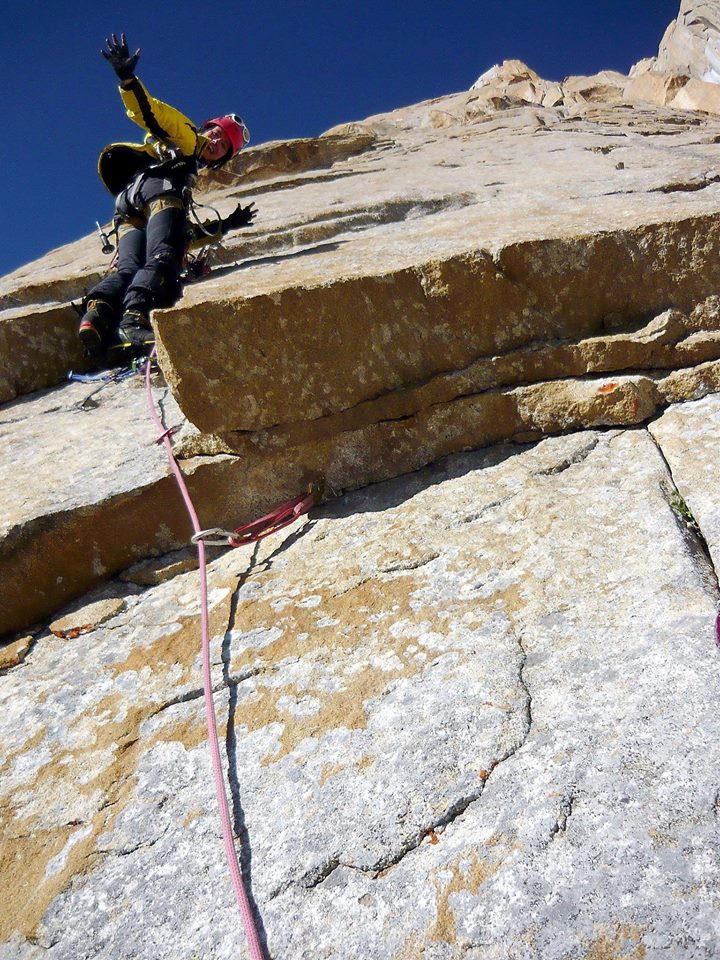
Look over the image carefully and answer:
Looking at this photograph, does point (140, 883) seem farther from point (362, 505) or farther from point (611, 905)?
point (362, 505)

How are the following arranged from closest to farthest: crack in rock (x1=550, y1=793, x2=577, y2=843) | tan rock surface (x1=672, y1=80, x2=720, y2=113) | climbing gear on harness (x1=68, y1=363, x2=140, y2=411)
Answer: crack in rock (x1=550, y1=793, x2=577, y2=843) → climbing gear on harness (x1=68, y1=363, x2=140, y2=411) → tan rock surface (x1=672, y1=80, x2=720, y2=113)

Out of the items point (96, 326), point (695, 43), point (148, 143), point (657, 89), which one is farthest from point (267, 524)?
point (695, 43)

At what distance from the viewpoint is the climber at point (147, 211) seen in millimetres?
3521

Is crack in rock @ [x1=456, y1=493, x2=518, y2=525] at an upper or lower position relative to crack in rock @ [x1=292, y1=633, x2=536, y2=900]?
upper

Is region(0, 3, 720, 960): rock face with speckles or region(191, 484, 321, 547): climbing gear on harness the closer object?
region(0, 3, 720, 960): rock face with speckles

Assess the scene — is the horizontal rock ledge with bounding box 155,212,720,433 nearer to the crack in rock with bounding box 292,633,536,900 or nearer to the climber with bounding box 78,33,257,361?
the crack in rock with bounding box 292,633,536,900

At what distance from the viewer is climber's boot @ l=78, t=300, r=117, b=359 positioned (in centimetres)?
343

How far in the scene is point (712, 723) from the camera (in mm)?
1020

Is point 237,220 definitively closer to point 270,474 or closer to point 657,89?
point 270,474

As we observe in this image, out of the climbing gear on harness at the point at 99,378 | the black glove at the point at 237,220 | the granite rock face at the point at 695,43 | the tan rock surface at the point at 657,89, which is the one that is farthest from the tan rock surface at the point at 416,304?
the granite rock face at the point at 695,43

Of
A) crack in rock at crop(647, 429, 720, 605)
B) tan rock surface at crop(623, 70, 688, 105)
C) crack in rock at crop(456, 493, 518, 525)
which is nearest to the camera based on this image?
crack in rock at crop(647, 429, 720, 605)

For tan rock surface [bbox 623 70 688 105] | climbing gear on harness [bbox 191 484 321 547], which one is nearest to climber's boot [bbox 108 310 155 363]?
climbing gear on harness [bbox 191 484 321 547]

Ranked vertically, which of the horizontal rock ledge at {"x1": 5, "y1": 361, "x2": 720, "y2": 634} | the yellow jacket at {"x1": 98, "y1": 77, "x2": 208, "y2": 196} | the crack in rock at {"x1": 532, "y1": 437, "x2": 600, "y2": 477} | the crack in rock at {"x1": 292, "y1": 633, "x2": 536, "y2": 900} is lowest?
the crack in rock at {"x1": 292, "y1": 633, "x2": 536, "y2": 900}

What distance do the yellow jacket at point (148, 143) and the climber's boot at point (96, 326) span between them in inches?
53.1
